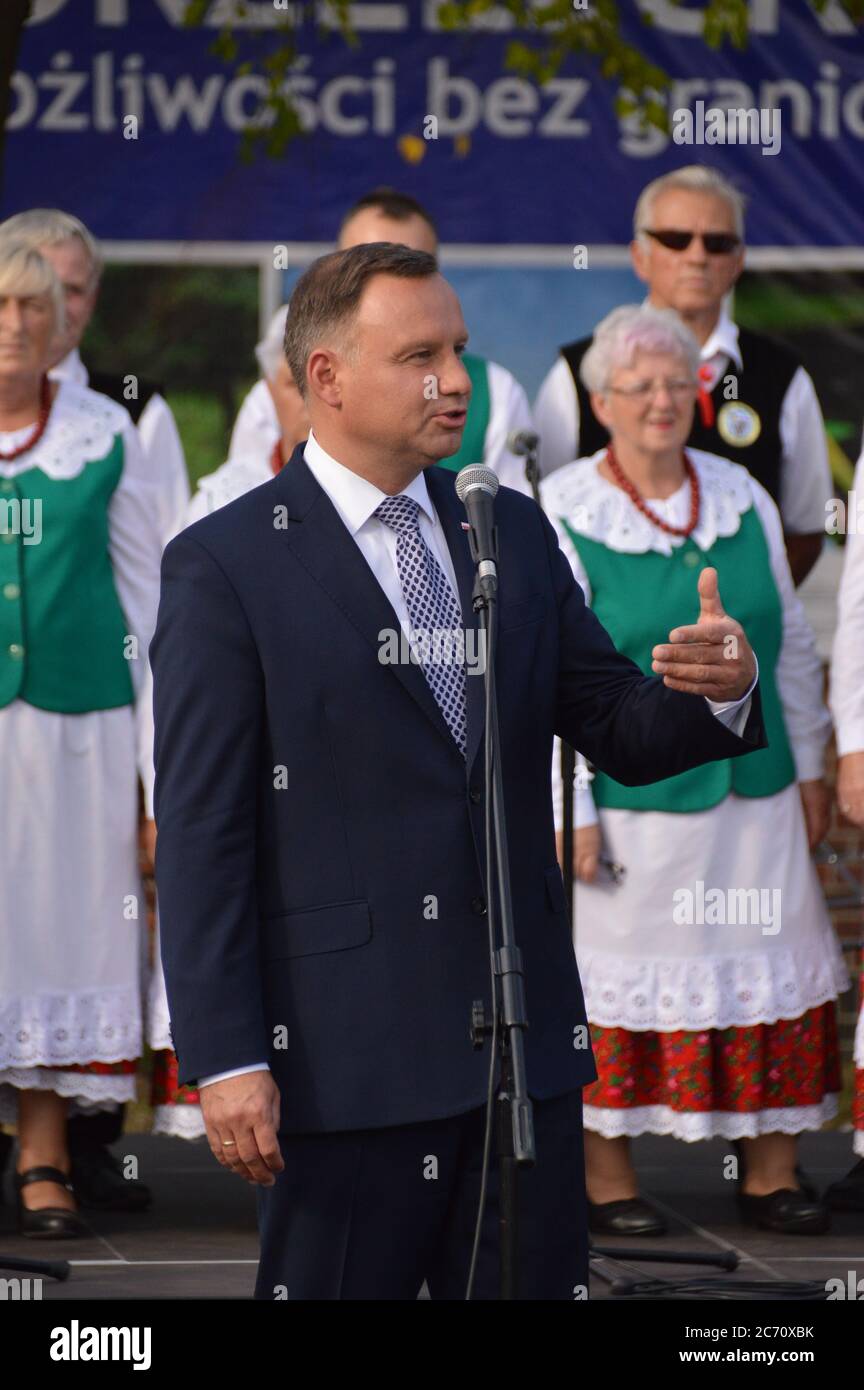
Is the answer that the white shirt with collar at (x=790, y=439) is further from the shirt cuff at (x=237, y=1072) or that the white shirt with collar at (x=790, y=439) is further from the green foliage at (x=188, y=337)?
the shirt cuff at (x=237, y=1072)

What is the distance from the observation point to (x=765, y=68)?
7.52 m

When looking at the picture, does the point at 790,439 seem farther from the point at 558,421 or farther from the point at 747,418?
the point at 558,421

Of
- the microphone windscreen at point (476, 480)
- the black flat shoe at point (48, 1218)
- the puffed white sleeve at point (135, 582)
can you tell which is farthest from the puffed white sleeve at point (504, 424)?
the microphone windscreen at point (476, 480)

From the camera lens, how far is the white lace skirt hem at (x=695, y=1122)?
573 cm

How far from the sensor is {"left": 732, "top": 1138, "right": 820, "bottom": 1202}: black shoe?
5961 millimetres

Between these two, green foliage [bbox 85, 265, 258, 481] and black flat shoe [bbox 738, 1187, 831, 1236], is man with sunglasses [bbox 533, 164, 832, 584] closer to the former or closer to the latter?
green foliage [bbox 85, 265, 258, 481]

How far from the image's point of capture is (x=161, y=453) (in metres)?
6.21

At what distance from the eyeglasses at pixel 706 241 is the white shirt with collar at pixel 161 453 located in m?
1.45

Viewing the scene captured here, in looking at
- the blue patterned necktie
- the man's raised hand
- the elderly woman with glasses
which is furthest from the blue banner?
the man's raised hand

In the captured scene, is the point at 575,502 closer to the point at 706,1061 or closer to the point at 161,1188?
the point at 706,1061

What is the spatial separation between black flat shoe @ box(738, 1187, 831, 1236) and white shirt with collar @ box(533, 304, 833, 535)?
185 cm
